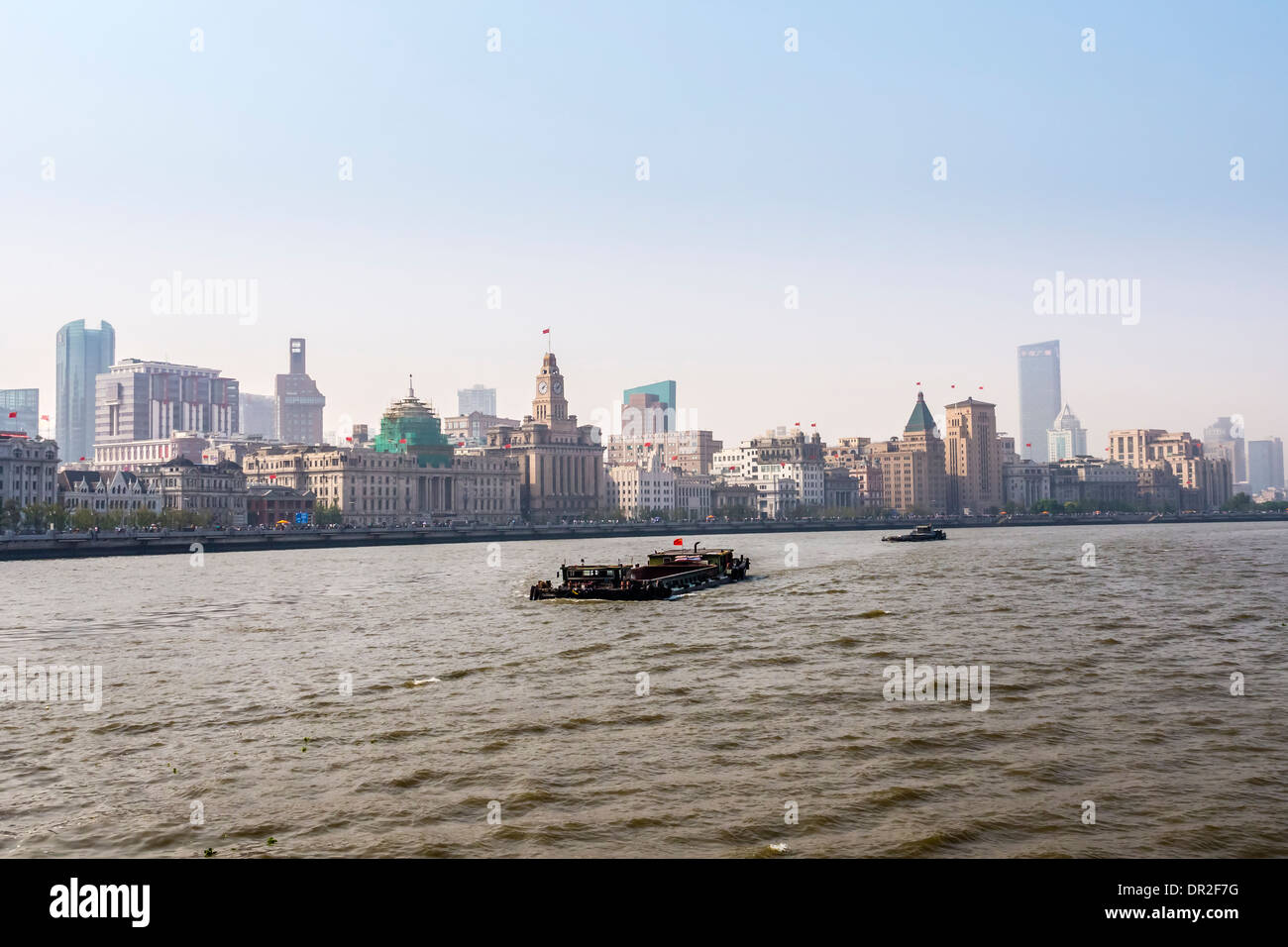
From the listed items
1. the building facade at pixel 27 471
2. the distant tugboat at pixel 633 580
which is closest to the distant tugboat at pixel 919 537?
the distant tugboat at pixel 633 580

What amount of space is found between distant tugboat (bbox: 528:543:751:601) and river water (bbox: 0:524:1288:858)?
12.5 m

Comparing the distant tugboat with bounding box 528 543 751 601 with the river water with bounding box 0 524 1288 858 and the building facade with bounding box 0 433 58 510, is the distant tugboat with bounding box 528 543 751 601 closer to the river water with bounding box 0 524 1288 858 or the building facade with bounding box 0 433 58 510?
the river water with bounding box 0 524 1288 858

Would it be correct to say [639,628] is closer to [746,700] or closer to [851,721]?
[746,700]

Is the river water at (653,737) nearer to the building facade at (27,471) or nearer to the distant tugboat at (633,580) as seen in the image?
the distant tugboat at (633,580)

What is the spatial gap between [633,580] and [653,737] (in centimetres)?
4523

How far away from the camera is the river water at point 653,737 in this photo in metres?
18.0

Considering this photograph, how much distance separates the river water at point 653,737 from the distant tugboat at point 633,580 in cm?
1247

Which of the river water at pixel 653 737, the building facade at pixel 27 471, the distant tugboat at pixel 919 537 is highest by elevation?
the building facade at pixel 27 471

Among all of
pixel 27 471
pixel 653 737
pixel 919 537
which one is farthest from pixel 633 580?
pixel 27 471

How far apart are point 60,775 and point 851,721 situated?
1711 cm

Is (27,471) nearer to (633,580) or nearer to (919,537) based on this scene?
(633,580)

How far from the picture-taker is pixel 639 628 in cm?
5197
